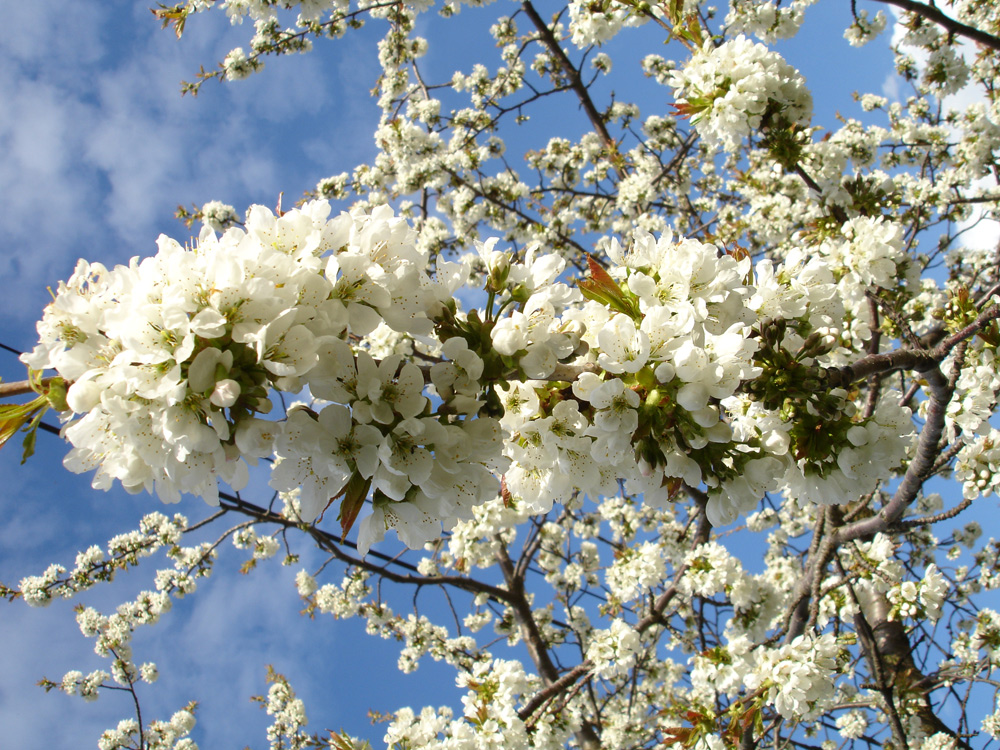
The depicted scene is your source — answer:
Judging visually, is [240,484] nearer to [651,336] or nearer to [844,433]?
[651,336]

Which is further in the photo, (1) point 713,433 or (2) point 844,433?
(2) point 844,433

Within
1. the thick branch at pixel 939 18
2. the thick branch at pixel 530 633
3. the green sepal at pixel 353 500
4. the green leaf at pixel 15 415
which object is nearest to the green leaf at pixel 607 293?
the green sepal at pixel 353 500

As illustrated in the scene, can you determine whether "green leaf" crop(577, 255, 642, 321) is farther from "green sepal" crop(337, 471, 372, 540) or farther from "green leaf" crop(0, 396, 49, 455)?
"green leaf" crop(0, 396, 49, 455)

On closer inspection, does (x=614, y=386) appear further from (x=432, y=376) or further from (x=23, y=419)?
(x=23, y=419)

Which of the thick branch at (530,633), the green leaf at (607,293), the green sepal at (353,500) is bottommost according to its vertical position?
the green sepal at (353,500)

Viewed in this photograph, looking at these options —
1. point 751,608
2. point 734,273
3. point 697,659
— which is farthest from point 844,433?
point 751,608

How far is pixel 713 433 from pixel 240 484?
3.97 ft

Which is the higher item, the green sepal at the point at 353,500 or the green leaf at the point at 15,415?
the green leaf at the point at 15,415

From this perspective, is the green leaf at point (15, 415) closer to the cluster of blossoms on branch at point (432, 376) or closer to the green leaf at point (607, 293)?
the cluster of blossoms on branch at point (432, 376)

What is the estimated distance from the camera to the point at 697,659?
403 cm

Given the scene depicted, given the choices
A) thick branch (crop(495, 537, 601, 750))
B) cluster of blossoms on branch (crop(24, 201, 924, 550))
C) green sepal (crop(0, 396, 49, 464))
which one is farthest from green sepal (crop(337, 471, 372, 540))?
thick branch (crop(495, 537, 601, 750))

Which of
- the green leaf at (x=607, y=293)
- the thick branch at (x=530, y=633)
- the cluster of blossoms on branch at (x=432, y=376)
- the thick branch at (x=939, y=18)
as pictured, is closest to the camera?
the cluster of blossoms on branch at (x=432, y=376)

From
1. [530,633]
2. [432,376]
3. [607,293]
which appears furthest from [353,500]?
[530,633]

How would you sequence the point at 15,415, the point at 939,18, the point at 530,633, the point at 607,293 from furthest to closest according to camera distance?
the point at 530,633
the point at 939,18
the point at 607,293
the point at 15,415
